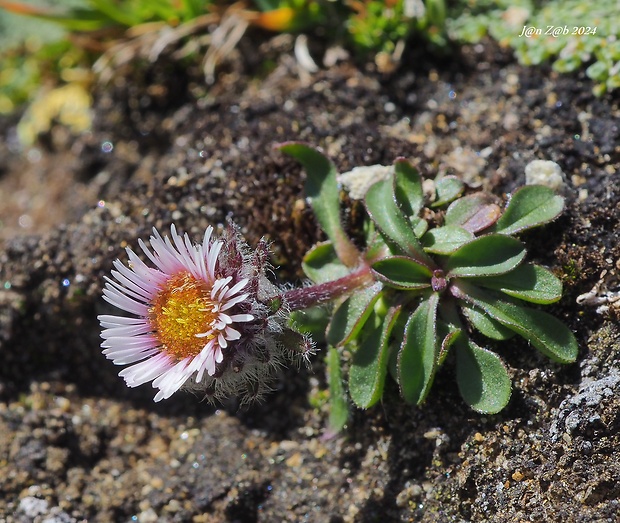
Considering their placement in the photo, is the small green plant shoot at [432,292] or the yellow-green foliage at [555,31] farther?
the yellow-green foliage at [555,31]

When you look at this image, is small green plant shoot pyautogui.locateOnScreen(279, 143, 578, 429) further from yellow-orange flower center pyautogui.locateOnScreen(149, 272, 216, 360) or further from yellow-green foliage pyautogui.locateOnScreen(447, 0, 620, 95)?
yellow-green foliage pyautogui.locateOnScreen(447, 0, 620, 95)

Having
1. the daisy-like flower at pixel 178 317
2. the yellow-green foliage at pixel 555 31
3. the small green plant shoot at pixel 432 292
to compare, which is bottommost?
the small green plant shoot at pixel 432 292

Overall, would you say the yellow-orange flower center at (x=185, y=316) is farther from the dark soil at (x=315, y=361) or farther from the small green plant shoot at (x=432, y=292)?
the dark soil at (x=315, y=361)

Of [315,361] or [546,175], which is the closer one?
[546,175]

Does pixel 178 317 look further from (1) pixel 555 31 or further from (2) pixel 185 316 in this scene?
(1) pixel 555 31

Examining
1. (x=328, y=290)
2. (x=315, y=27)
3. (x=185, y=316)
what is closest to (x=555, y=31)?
(x=315, y=27)

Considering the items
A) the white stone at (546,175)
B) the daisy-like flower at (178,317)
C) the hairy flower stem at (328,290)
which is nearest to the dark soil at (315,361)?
the white stone at (546,175)
